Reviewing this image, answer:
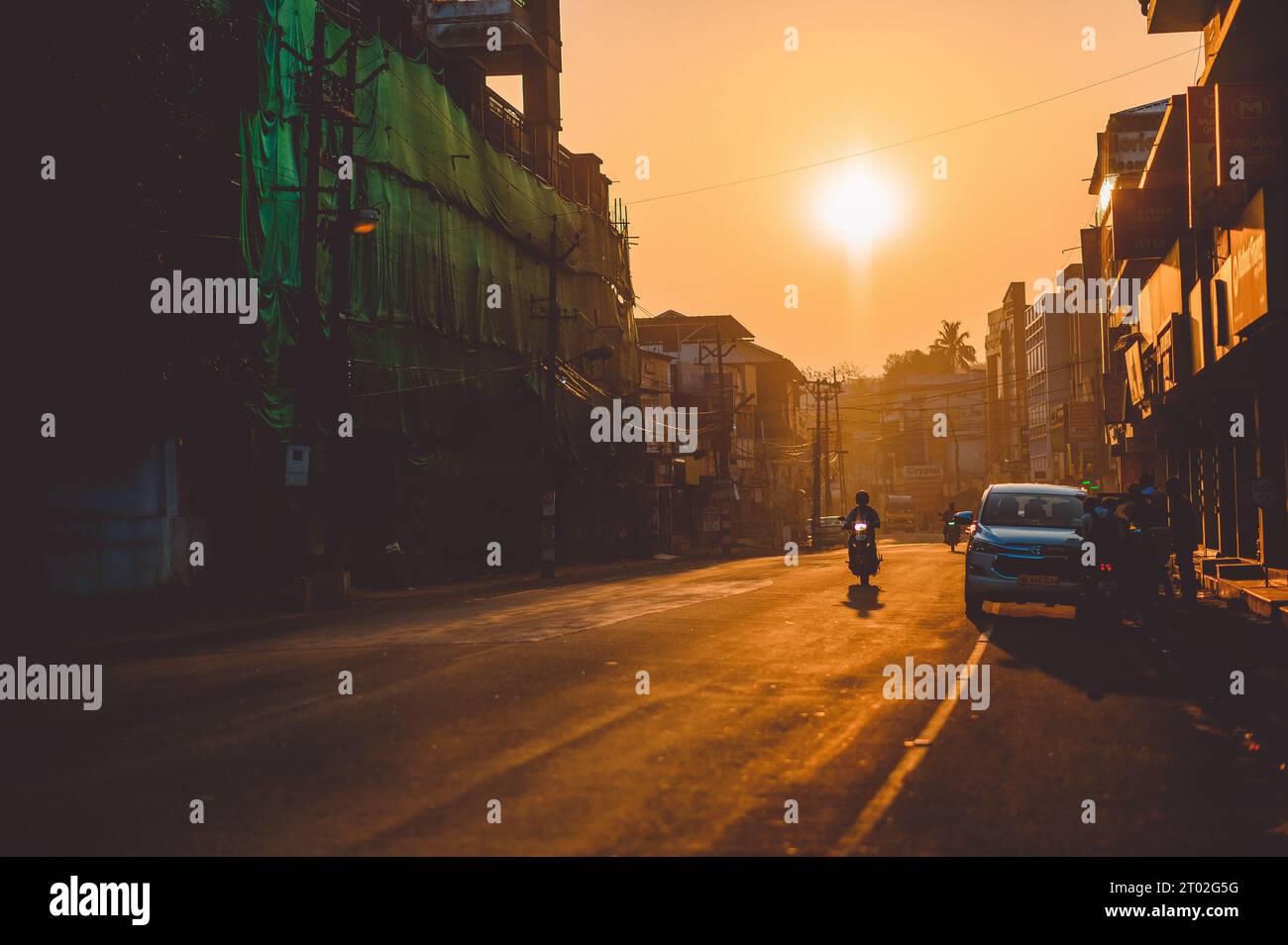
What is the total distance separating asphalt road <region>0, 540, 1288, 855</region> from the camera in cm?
633

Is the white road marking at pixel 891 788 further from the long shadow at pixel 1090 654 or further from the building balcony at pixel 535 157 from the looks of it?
the building balcony at pixel 535 157

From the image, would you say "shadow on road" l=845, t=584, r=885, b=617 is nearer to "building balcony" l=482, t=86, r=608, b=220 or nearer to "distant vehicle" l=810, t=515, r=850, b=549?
"building balcony" l=482, t=86, r=608, b=220

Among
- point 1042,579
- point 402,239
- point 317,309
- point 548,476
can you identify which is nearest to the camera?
point 1042,579

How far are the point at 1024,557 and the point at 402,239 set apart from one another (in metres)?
21.4

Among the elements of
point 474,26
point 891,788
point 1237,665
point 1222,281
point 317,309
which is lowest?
point 1237,665

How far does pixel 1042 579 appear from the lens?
17516mm

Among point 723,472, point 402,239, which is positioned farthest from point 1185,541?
point 723,472

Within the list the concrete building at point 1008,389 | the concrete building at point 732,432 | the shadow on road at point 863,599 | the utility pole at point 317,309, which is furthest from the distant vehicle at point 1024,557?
the concrete building at point 1008,389

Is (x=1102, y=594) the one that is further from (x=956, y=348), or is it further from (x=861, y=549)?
(x=956, y=348)

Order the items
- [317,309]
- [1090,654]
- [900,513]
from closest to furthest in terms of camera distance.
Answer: [1090,654] < [317,309] < [900,513]

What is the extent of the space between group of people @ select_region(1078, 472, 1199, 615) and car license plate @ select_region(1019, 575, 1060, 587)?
64 cm
